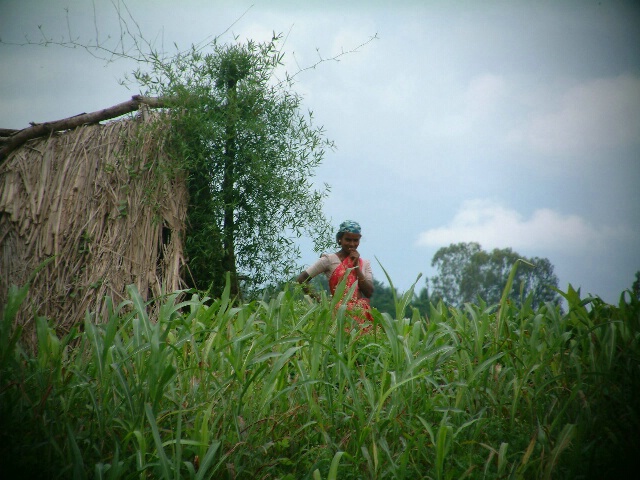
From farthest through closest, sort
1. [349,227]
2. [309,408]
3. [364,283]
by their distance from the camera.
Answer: [349,227] → [364,283] → [309,408]

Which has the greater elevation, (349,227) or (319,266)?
(349,227)

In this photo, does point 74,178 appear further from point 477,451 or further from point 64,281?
point 477,451

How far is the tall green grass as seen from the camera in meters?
2.44

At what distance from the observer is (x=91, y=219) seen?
A: 548 cm

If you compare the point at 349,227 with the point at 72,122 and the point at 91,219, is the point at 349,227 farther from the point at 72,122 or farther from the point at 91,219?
the point at 72,122

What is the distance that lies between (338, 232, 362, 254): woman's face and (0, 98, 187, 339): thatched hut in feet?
5.15

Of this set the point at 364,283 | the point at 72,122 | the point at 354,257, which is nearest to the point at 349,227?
the point at 354,257

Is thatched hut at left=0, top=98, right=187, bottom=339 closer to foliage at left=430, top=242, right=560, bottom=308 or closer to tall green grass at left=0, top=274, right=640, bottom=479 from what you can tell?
tall green grass at left=0, top=274, right=640, bottom=479

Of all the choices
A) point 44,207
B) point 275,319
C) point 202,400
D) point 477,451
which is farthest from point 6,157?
point 477,451

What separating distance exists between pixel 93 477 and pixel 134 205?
11.7 feet

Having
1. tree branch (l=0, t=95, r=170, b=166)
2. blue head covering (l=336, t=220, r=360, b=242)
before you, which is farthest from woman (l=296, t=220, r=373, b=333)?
tree branch (l=0, t=95, r=170, b=166)

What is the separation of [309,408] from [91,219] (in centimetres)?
346

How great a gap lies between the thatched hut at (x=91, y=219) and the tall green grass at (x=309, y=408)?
2227 millimetres

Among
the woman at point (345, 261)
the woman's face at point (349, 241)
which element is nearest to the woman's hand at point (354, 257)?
the woman at point (345, 261)
